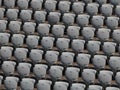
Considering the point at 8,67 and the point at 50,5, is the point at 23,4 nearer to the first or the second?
the point at 50,5

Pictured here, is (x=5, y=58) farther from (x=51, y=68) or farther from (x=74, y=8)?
(x=74, y=8)

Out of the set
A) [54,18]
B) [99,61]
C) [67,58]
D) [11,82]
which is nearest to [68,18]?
[54,18]

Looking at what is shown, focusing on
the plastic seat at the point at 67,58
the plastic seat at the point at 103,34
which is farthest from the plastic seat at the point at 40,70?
the plastic seat at the point at 103,34

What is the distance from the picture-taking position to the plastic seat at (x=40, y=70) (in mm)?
3633

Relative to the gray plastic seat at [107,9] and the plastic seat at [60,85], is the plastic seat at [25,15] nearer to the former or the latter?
the gray plastic seat at [107,9]

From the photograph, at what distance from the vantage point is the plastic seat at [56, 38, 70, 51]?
381 centimetres

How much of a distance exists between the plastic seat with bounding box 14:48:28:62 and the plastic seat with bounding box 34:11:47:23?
456 millimetres

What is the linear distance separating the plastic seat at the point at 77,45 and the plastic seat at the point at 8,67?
631mm

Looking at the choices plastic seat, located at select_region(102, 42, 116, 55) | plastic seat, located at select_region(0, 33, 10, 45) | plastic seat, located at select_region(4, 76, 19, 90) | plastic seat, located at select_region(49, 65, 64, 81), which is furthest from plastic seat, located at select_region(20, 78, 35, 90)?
plastic seat, located at select_region(102, 42, 116, 55)

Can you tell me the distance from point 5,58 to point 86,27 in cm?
91

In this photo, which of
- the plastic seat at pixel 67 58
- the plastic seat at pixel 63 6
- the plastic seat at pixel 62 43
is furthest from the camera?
the plastic seat at pixel 63 6

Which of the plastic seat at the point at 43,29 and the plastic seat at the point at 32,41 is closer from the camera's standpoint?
the plastic seat at the point at 32,41

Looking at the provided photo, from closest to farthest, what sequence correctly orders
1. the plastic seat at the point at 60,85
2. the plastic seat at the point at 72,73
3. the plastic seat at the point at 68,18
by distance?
1. the plastic seat at the point at 60,85
2. the plastic seat at the point at 72,73
3. the plastic seat at the point at 68,18

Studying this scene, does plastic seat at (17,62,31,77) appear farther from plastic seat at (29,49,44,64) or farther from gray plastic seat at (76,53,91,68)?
gray plastic seat at (76,53,91,68)
